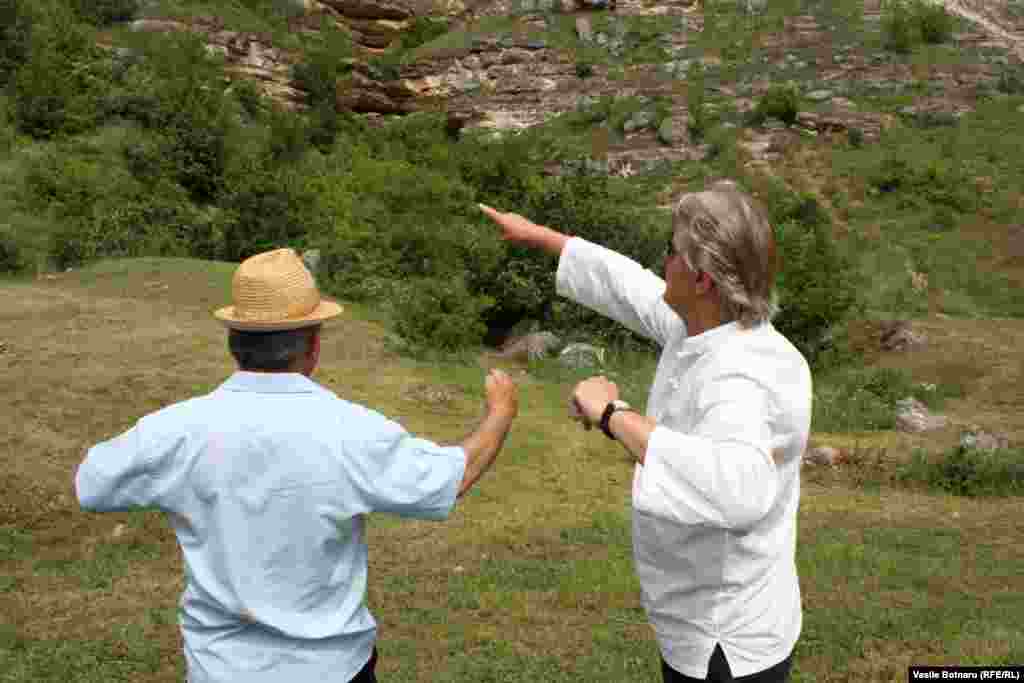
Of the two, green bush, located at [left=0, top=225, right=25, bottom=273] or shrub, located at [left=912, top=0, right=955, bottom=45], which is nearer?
green bush, located at [left=0, top=225, right=25, bottom=273]

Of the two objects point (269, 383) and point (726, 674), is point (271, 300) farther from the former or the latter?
point (726, 674)

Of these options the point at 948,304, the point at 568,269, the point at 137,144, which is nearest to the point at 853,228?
the point at 948,304

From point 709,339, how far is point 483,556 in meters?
4.24

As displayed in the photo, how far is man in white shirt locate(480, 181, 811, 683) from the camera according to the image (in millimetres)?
1609

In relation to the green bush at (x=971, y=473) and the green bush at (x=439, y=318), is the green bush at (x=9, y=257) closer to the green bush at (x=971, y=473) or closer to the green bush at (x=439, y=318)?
the green bush at (x=439, y=318)

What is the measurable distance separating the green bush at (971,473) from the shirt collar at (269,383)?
23.4 ft

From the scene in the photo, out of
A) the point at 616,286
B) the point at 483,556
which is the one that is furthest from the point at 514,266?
the point at 616,286

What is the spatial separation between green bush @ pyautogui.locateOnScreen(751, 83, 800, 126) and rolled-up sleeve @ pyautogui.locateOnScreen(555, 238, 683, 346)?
25.9m

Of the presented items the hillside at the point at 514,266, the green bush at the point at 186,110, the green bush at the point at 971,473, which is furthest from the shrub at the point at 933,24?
the green bush at the point at 971,473

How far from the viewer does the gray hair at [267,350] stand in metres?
1.86

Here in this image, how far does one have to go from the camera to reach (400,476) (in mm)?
1772

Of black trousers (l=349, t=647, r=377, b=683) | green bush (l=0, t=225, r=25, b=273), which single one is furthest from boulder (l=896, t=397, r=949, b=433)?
green bush (l=0, t=225, r=25, b=273)

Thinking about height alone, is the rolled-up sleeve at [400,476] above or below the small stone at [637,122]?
above

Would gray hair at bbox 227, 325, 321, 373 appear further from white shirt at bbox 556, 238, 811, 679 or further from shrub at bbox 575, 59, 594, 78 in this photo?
shrub at bbox 575, 59, 594, 78
